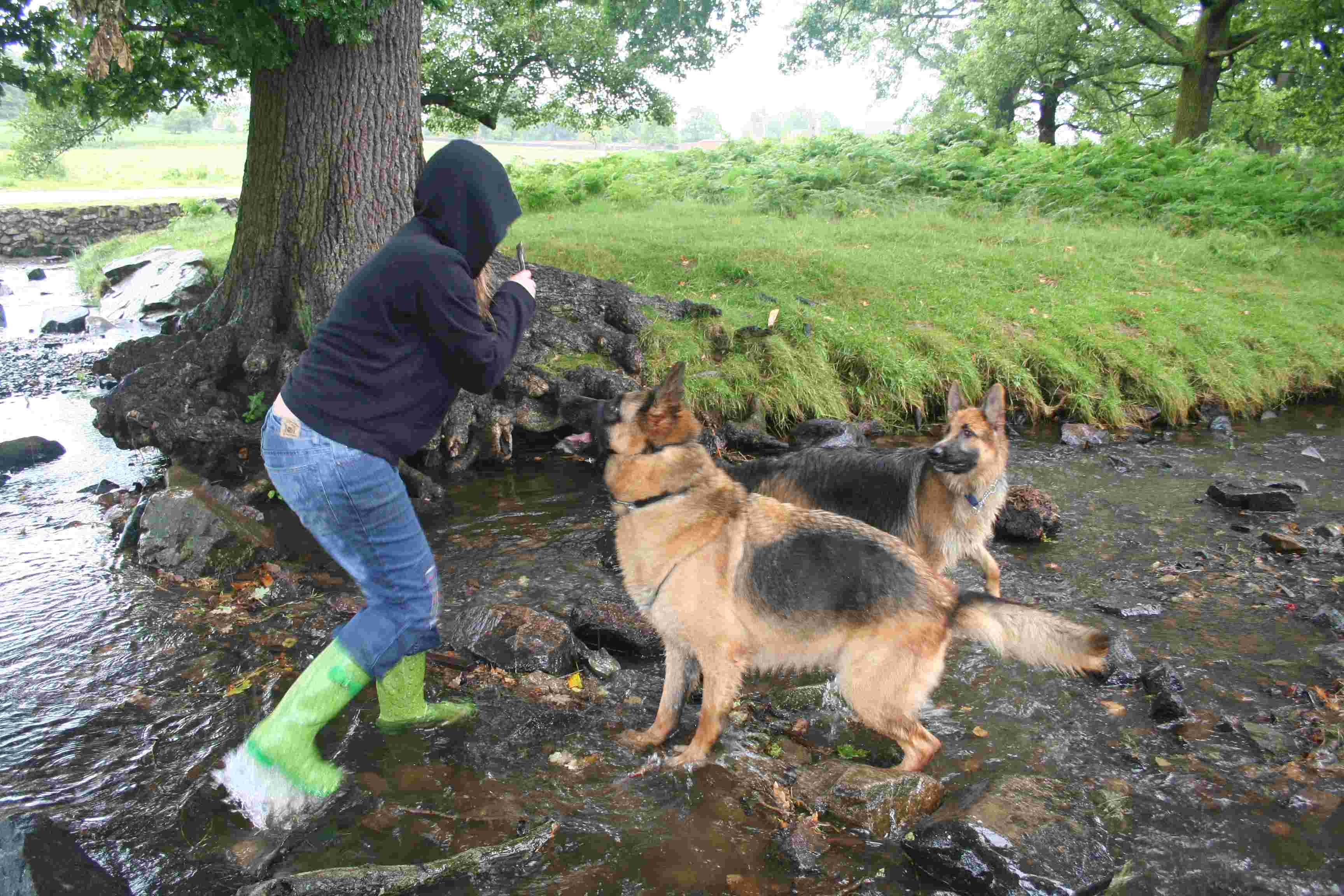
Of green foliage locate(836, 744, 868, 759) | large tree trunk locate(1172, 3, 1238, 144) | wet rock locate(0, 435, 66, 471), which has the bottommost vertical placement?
green foliage locate(836, 744, 868, 759)

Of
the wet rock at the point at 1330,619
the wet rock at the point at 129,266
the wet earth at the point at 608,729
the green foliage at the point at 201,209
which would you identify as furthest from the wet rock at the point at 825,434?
the green foliage at the point at 201,209

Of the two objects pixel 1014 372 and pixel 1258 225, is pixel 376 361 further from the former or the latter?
pixel 1258 225

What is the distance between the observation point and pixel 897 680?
4410mm

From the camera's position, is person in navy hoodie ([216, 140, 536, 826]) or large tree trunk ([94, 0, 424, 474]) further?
large tree trunk ([94, 0, 424, 474])

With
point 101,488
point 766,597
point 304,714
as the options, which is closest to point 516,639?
point 304,714

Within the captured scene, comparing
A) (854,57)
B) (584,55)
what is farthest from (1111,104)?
(584,55)

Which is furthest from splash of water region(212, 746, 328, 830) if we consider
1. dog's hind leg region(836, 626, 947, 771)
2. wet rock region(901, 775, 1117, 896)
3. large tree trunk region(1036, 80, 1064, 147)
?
large tree trunk region(1036, 80, 1064, 147)

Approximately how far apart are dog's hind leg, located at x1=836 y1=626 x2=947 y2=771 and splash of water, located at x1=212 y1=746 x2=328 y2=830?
2.85m

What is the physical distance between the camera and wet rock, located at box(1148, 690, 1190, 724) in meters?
5.06

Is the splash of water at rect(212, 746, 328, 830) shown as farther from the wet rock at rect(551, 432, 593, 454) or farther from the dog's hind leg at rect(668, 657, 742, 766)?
the wet rock at rect(551, 432, 593, 454)

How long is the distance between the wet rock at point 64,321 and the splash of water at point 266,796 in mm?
17168

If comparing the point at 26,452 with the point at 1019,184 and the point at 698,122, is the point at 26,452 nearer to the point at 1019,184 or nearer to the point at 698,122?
the point at 1019,184

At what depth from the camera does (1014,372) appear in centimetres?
1200

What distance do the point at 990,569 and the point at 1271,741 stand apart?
2383 mm
